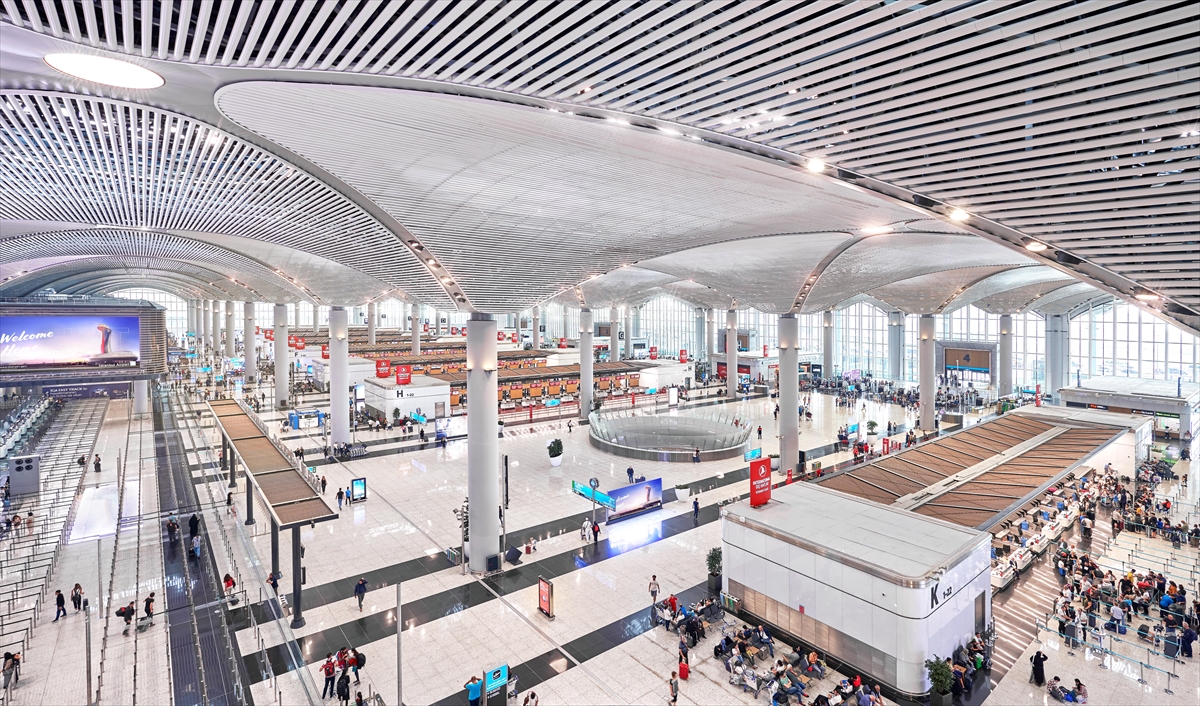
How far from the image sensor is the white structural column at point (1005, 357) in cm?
4394

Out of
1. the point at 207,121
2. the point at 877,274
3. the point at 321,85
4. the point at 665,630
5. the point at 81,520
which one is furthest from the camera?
the point at 877,274

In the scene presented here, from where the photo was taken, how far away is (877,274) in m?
25.5

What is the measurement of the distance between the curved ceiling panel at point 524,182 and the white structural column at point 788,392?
10430 millimetres

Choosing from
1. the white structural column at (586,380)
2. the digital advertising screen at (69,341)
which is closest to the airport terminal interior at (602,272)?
the digital advertising screen at (69,341)

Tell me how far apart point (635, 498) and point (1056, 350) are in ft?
137

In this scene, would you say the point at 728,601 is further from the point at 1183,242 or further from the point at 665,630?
the point at 1183,242

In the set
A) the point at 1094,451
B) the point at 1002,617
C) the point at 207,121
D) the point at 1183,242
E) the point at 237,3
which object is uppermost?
the point at 207,121

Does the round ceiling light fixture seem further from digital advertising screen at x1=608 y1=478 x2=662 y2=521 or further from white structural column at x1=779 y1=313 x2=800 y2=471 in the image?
white structural column at x1=779 y1=313 x2=800 y2=471

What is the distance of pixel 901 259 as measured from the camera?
2245cm

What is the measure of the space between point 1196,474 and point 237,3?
1415 inches

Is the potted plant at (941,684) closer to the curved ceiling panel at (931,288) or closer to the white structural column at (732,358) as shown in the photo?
the curved ceiling panel at (931,288)

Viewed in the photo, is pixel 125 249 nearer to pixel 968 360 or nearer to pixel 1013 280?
pixel 1013 280

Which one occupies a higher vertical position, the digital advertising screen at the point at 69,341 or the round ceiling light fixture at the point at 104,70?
the round ceiling light fixture at the point at 104,70

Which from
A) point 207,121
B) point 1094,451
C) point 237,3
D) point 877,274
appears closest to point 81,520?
point 207,121
